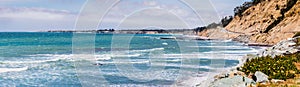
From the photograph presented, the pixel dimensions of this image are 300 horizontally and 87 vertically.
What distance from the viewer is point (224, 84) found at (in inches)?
663

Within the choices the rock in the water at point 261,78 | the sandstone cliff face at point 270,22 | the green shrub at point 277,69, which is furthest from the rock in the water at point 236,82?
the sandstone cliff face at point 270,22

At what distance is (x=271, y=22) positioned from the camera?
10438 centimetres

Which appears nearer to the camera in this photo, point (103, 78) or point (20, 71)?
point (103, 78)

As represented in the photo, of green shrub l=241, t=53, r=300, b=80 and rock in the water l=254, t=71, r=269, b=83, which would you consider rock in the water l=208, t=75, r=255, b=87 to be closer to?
rock in the water l=254, t=71, r=269, b=83

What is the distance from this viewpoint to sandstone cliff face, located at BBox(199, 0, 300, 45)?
261 ft

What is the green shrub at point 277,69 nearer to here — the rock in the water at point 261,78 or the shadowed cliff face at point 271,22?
the rock in the water at point 261,78

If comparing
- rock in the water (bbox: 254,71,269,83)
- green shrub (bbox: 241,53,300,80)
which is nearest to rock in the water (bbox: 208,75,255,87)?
rock in the water (bbox: 254,71,269,83)

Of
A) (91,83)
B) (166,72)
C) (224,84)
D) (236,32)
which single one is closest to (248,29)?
(236,32)

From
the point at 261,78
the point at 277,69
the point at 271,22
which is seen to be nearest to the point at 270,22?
the point at 271,22

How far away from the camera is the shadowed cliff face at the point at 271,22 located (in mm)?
79694

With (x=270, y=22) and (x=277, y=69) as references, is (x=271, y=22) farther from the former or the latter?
(x=277, y=69)

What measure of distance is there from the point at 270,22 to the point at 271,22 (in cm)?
282

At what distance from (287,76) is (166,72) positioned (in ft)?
50.3

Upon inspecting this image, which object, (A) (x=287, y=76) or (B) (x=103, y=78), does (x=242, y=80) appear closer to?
(A) (x=287, y=76)
